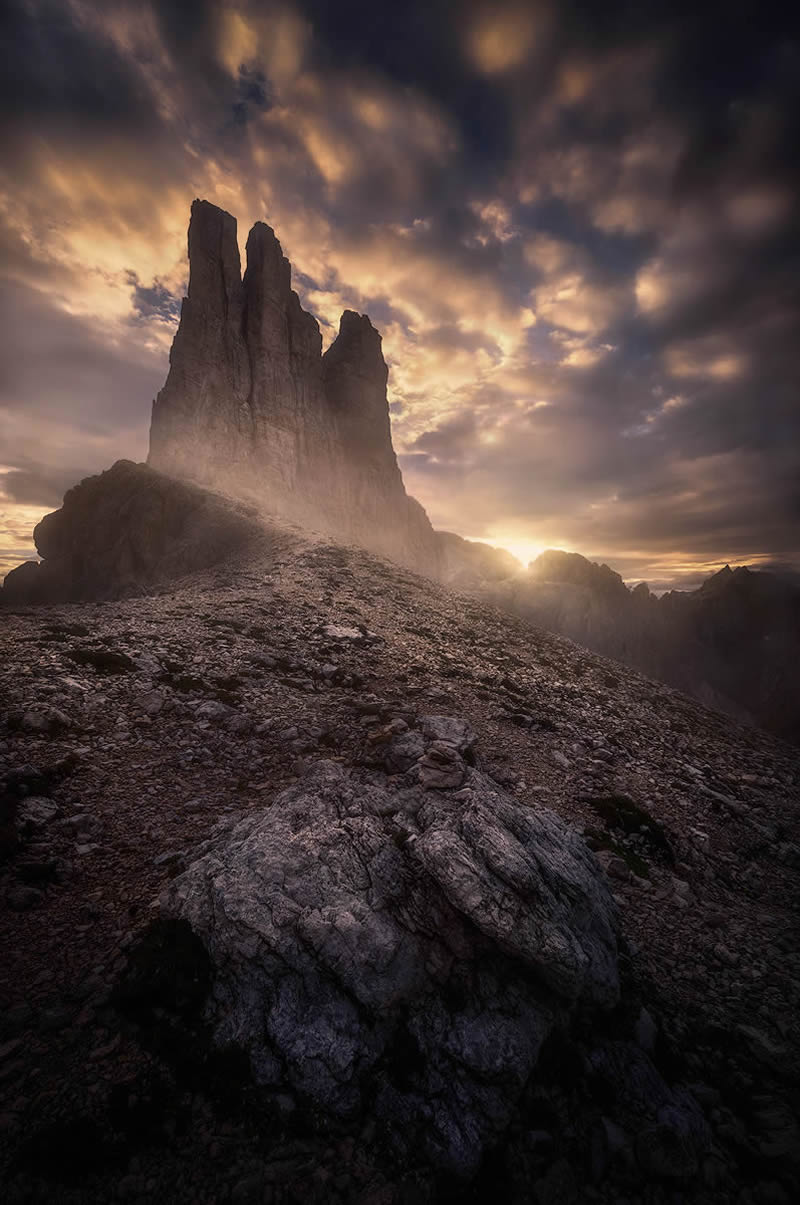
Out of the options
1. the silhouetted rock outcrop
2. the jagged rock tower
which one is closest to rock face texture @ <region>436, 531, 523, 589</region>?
the silhouetted rock outcrop

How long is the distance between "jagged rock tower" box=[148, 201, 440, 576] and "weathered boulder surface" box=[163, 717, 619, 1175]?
205 ft

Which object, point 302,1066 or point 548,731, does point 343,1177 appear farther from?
point 548,731

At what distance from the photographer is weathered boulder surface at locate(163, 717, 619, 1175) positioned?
203 inches

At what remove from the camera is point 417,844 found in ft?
23.8

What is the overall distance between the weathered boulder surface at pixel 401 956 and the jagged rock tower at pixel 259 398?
62.4m

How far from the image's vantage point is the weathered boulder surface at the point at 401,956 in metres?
5.16

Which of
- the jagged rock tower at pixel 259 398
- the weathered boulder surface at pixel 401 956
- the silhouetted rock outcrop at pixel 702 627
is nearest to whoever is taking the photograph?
the weathered boulder surface at pixel 401 956


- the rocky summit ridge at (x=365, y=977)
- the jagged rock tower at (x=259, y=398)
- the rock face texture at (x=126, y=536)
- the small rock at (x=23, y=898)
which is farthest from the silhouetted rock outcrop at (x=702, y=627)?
the small rock at (x=23, y=898)

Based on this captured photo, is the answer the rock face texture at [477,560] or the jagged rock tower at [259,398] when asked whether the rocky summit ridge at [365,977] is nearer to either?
the jagged rock tower at [259,398]

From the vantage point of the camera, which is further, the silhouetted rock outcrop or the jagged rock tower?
the silhouetted rock outcrop

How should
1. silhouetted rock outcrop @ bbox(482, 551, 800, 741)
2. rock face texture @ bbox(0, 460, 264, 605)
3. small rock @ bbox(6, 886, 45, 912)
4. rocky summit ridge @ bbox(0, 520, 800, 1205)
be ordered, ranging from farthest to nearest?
silhouetted rock outcrop @ bbox(482, 551, 800, 741)
rock face texture @ bbox(0, 460, 264, 605)
small rock @ bbox(6, 886, 45, 912)
rocky summit ridge @ bbox(0, 520, 800, 1205)

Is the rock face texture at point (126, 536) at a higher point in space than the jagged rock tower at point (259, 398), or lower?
lower

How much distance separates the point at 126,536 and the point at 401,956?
54423 mm

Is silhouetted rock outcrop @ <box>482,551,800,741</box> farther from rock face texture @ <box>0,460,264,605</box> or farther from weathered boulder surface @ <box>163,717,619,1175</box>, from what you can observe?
weathered boulder surface @ <box>163,717,619,1175</box>
